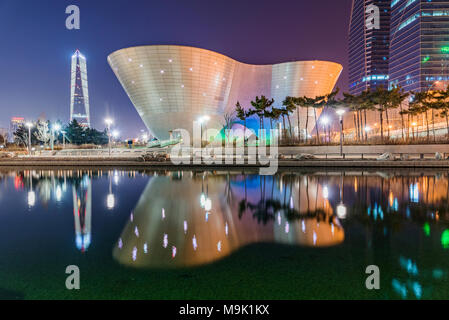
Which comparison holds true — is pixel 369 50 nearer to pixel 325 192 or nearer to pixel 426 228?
pixel 325 192

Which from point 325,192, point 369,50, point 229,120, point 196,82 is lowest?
point 325,192

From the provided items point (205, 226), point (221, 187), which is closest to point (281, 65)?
point (221, 187)

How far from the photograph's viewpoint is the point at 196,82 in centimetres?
6116

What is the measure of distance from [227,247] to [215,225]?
1.71 metres

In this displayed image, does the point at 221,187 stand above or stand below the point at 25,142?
below

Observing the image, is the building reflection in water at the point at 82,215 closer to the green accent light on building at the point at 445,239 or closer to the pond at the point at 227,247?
the pond at the point at 227,247

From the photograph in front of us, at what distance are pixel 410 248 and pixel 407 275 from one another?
1.54 m

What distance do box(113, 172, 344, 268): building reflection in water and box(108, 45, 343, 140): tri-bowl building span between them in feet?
169


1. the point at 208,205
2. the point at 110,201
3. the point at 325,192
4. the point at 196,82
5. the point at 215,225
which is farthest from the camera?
the point at 196,82

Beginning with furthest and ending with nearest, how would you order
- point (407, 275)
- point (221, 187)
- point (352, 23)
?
point (352, 23), point (221, 187), point (407, 275)

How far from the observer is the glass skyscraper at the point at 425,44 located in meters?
101

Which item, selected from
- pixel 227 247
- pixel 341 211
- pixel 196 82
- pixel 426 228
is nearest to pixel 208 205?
pixel 227 247
